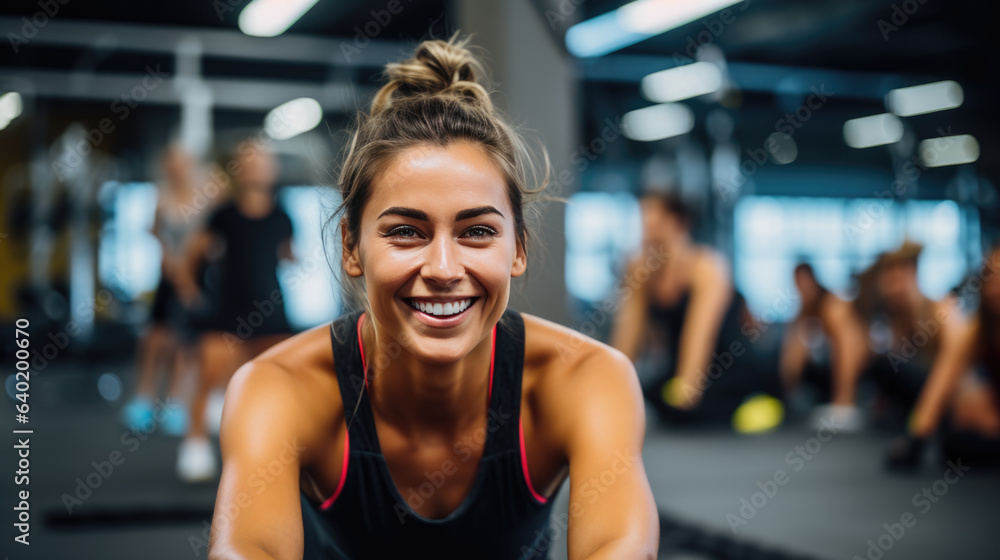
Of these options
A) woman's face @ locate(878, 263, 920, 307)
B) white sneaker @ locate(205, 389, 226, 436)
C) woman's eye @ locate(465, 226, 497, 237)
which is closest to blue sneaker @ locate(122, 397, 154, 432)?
white sneaker @ locate(205, 389, 226, 436)

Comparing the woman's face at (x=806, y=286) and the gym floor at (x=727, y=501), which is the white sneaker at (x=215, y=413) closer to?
the gym floor at (x=727, y=501)

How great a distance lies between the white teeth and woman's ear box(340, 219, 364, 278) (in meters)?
0.15

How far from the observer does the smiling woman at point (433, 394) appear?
1.18 metres

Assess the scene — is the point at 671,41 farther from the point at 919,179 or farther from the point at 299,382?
the point at 299,382

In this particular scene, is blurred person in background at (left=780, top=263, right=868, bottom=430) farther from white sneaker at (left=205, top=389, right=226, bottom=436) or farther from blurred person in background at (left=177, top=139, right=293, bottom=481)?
white sneaker at (left=205, top=389, right=226, bottom=436)

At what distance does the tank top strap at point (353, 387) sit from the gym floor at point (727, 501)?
1090 mm

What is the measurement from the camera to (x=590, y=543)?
1188 mm

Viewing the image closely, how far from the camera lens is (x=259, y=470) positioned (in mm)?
1170

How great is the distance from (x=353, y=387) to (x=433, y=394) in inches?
5.5

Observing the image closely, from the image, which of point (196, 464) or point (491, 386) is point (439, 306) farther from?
point (196, 464)

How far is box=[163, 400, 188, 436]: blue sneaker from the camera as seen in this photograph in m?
5.06

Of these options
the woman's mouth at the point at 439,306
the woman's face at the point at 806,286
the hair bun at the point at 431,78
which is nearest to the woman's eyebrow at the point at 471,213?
the woman's mouth at the point at 439,306

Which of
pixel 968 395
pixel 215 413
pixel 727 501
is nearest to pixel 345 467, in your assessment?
pixel 727 501

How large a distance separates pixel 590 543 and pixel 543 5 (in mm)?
1483
